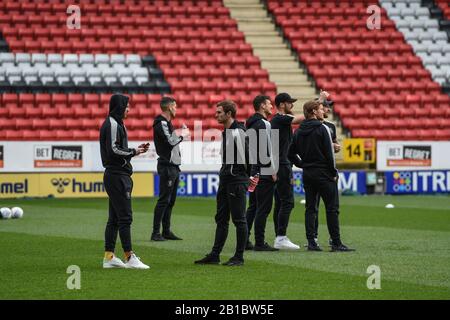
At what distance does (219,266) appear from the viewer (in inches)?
488

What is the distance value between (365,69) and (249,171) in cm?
2521

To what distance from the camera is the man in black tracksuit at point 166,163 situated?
1619cm

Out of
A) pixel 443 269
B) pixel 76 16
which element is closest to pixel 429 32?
pixel 76 16

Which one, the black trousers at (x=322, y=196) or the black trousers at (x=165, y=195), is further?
the black trousers at (x=165, y=195)

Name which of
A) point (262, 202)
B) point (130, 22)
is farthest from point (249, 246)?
point (130, 22)

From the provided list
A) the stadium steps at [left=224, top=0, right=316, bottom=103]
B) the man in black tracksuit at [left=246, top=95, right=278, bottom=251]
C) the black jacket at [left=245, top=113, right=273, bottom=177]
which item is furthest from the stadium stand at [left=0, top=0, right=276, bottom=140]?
the black jacket at [left=245, top=113, right=273, bottom=177]

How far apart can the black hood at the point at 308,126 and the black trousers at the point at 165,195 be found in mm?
2922

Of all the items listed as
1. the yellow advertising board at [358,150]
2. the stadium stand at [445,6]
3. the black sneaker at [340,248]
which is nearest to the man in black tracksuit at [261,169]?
the black sneaker at [340,248]

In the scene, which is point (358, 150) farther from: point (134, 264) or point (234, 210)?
point (134, 264)

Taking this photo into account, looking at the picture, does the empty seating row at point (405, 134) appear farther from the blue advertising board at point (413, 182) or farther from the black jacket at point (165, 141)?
the black jacket at point (165, 141)

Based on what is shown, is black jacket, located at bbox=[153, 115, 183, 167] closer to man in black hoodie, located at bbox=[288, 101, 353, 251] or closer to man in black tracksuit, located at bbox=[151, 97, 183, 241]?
man in black tracksuit, located at bbox=[151, 97, 183, 241]

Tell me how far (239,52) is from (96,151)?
969 cm

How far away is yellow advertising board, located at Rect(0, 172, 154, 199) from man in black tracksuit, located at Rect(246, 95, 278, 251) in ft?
45.3
